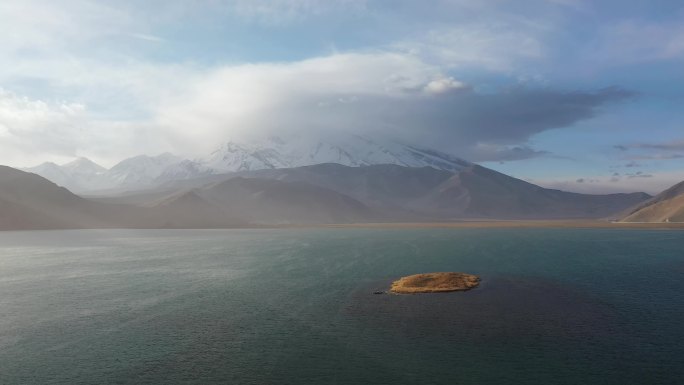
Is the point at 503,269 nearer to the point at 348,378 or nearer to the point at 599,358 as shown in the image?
the point at 599,358

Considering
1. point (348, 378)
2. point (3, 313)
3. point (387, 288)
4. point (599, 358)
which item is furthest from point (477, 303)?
point (3, 313)

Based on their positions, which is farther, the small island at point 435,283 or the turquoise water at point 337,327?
the small island at point 435,283

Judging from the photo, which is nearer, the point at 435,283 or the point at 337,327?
the point at 337,327

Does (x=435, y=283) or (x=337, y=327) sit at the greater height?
(x=435, y=283)

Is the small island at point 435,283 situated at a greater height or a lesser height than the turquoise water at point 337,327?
greater

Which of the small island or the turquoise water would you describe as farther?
the small island
